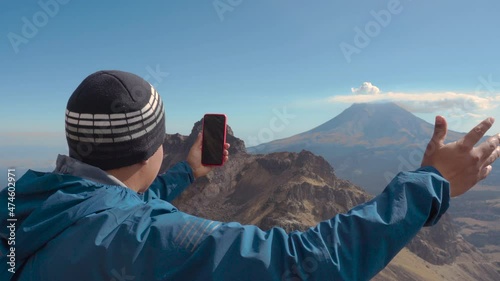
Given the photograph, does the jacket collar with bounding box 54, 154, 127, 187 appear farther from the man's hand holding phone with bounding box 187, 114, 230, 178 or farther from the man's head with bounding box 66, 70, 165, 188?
the man's hand holding phone with bounding box 187, 114, 230, 178

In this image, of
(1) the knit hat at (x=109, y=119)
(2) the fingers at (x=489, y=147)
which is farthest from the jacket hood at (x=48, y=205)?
(2) the fingers at (x=489, y=147)

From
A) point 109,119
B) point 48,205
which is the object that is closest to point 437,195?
point 109,119

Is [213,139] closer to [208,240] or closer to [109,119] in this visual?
[109,119]

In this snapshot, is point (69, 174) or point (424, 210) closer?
point (424, 210)

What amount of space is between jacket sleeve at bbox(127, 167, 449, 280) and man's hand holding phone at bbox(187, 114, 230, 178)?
2361mm

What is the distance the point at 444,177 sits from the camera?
232 centimetres

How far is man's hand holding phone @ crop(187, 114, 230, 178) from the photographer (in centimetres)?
428

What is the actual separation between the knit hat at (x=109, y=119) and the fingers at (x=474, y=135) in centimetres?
222

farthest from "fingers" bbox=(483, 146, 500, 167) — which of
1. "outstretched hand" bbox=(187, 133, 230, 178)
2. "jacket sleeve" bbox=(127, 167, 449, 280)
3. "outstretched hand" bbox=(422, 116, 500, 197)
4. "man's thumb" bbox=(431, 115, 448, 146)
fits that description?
"outstretched hand" bbox=(187, 133, 230, 178)

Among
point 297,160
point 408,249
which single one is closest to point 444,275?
point 408,249

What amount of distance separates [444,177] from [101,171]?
227 cm

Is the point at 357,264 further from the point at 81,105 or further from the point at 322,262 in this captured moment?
the point at 81,105

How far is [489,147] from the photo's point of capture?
2371 millimetres

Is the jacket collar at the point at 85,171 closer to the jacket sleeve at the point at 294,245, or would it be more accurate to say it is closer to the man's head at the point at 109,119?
the man's head at the point at 109,119
